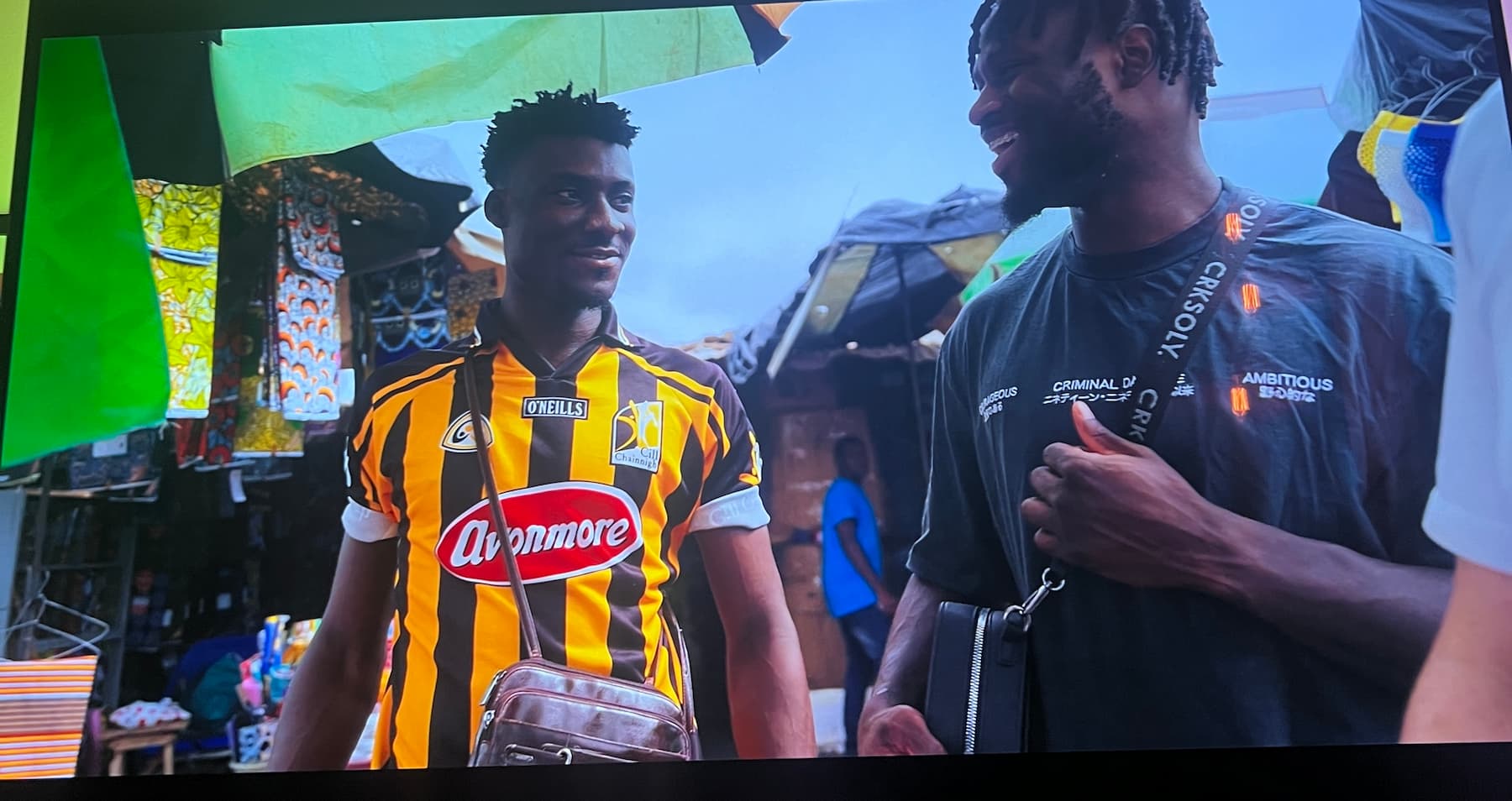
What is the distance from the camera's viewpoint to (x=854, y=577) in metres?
2.19

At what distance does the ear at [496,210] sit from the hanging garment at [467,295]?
129mm

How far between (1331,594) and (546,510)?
1.85 metres

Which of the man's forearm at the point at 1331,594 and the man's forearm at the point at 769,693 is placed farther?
the man's forearm at the point at 769,693

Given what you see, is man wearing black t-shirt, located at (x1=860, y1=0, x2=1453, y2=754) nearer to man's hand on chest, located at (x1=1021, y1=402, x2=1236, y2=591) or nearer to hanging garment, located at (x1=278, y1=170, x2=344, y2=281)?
man's hand on chest, located at (x1=1021, y1=402, x2=1236, y2=591)

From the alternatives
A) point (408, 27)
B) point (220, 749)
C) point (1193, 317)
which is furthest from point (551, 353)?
point (1193, 317)

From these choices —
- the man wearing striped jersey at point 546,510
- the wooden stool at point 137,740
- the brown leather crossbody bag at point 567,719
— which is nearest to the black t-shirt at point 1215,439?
the man wearing striped jersey at point 546,510

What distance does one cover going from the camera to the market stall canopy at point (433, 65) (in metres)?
2.43

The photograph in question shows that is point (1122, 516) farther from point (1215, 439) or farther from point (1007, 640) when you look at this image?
point (1007, 640)

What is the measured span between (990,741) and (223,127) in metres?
2.60

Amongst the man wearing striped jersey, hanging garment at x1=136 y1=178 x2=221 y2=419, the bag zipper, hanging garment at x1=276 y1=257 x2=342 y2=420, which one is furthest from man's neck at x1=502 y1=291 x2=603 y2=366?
the bag zipper

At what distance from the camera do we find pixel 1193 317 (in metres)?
2.19

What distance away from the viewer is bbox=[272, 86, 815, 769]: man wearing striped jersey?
215cm

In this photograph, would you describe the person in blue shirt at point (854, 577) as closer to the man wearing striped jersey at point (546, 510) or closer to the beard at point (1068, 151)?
the man wearing striped jersey at point (546, 510)

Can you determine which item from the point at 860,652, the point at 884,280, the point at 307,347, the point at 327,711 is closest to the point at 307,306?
the point at 307,347
